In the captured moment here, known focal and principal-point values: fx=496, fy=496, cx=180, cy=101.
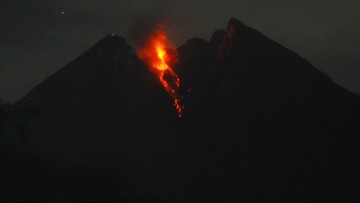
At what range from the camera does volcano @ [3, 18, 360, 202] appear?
12294 cm

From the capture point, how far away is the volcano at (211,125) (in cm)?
12294

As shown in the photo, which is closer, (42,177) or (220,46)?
(42,177)

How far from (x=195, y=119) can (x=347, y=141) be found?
5088 cm

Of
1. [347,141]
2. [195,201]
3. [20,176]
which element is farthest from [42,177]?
[347,141]

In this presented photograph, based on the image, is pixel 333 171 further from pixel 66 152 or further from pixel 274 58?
pixel 66 152

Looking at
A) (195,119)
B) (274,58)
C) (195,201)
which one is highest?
(274,58)

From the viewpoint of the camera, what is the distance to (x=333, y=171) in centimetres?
12156

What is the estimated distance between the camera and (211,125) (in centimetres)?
15512

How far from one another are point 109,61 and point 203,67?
35.9m

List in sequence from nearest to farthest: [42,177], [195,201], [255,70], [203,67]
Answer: [42,177]
[195,201]
[255,70]
[203,67]

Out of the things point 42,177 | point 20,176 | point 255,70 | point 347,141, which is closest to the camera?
point 20,176

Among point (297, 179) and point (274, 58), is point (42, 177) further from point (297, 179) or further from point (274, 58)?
point (274, 58)

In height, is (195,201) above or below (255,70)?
Answer: below

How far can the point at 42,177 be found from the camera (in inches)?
3167
